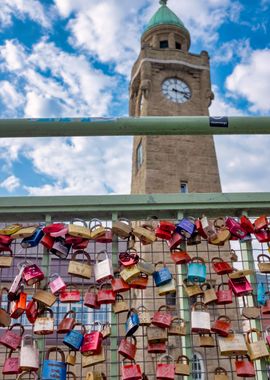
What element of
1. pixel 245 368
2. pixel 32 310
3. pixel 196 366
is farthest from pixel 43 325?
pixel 196 366

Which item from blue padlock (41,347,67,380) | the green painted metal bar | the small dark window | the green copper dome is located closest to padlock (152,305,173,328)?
blue padlock (41,347,67,380)

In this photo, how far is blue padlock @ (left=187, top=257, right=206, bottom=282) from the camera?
214 cm

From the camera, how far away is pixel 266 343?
2.02 meters

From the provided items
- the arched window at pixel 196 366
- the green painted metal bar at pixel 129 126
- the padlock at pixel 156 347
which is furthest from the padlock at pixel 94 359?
the green painted metal bar at pixel 129 126

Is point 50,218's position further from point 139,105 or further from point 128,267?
point 139,105

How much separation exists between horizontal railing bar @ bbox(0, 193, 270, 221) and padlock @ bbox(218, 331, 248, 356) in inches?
25.0

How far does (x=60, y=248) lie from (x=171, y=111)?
21.1 m

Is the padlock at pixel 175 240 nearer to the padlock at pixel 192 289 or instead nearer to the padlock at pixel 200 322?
the padlock at pixel 192 289

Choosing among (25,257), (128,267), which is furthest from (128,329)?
(25,257)

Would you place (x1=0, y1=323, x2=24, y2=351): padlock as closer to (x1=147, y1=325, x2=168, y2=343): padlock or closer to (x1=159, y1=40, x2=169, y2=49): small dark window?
(x1=147, y1=325, x2=168, y2=343): padlock

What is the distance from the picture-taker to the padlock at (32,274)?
2059mm

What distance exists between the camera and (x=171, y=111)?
22.7m

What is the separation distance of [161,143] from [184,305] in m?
19.4

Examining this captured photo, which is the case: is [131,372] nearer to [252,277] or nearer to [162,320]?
[162,320]
